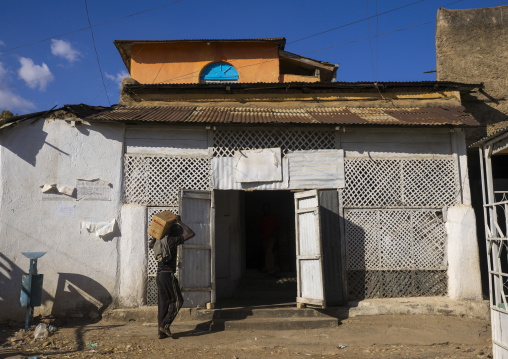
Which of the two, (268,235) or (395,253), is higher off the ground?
(268,235)

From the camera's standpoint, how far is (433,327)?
6582mm

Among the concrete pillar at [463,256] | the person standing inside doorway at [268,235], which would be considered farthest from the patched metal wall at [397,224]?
the person standing inside doorway at [268,235]

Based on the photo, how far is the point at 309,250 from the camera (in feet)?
23.4

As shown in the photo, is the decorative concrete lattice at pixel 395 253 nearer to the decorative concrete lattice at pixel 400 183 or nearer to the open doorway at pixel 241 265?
the decorative concrete lattice at pixel 400 183

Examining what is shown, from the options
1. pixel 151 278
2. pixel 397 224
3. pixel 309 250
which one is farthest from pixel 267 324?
pixel 397 224

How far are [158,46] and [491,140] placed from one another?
10586 millimetres

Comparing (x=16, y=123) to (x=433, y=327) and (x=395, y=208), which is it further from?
(x=433, y=327)

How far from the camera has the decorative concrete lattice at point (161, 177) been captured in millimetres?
7332

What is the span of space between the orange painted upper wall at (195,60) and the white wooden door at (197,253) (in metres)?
7.11

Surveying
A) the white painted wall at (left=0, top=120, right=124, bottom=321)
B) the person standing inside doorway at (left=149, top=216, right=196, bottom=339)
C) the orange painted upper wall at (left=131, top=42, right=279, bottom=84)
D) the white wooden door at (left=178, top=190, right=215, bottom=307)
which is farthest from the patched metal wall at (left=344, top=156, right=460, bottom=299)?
the orange painted upper wall at (left=131, top=42, right=279, bottom=84)

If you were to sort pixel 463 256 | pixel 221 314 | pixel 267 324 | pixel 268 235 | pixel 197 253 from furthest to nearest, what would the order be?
pixel 268 235 → pixel 463 256 → pixel 197 253 → pixel 221 314 → pixel 267 324

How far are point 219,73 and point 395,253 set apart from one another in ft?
27.1

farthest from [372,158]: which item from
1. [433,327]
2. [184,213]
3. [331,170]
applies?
[184,213]

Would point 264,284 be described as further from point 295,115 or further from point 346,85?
point 346,85
